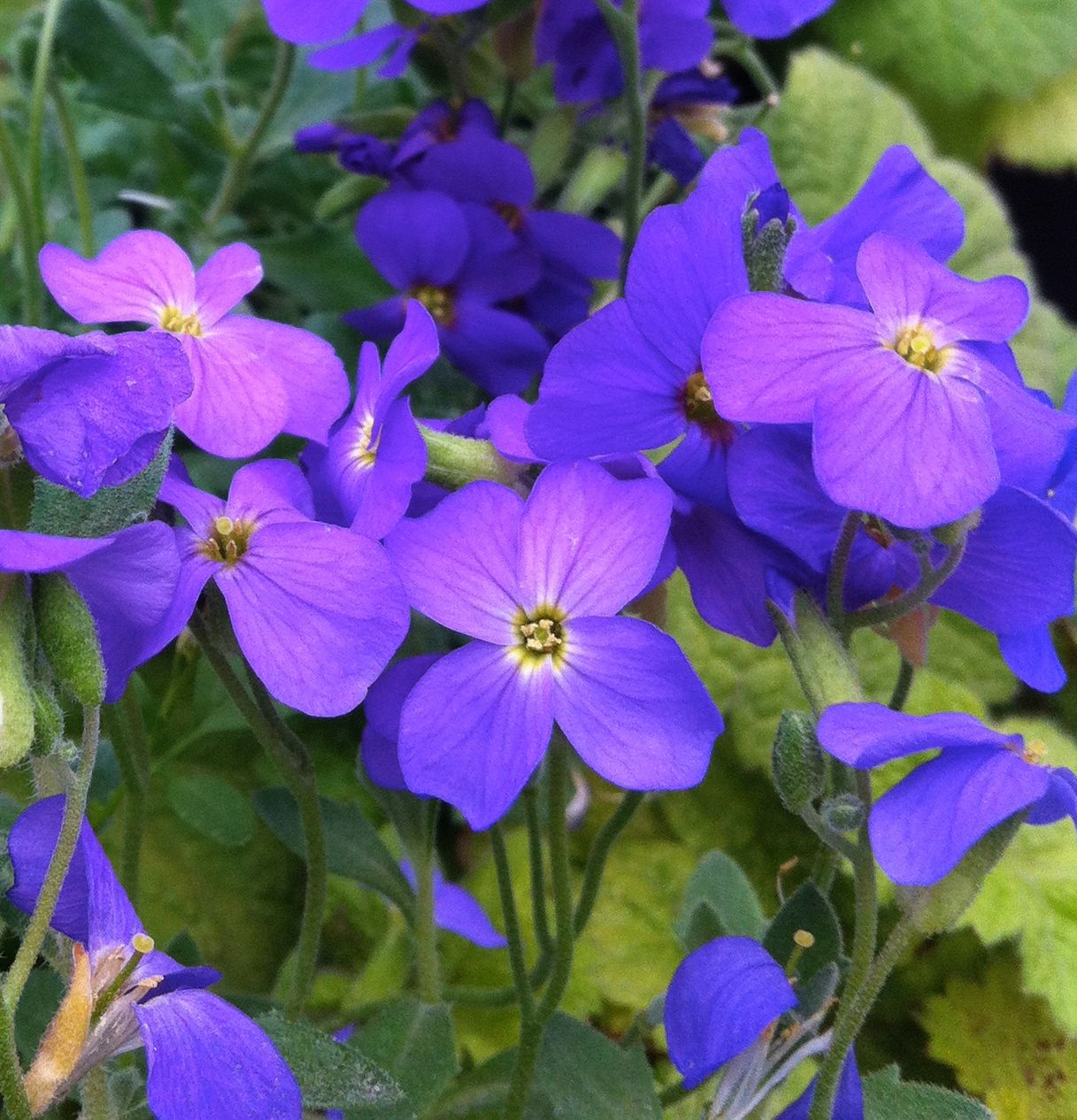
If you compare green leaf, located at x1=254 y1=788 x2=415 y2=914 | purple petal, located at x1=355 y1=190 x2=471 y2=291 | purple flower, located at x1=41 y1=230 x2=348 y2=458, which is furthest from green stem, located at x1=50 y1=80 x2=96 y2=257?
green leaf, located at x1=254 y1=788 x2=415 y2=914

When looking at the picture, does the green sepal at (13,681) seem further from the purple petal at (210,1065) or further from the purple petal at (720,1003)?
the purple petal at (720,1003)

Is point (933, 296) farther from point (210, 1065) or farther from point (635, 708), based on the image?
point (210, 1065)

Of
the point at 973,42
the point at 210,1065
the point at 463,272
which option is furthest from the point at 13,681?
the point at 973,42

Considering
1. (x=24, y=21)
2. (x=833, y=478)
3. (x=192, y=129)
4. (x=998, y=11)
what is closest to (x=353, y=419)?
(x=833, y=478)

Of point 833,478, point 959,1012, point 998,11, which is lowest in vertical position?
point 959,1012

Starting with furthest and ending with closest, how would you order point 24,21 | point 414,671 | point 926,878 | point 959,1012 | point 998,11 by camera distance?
1. point 998,11
2. point 24,21
3. point 959,1012
4. point 414,671
5. point 926,878

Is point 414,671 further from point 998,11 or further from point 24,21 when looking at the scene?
point 998,11
